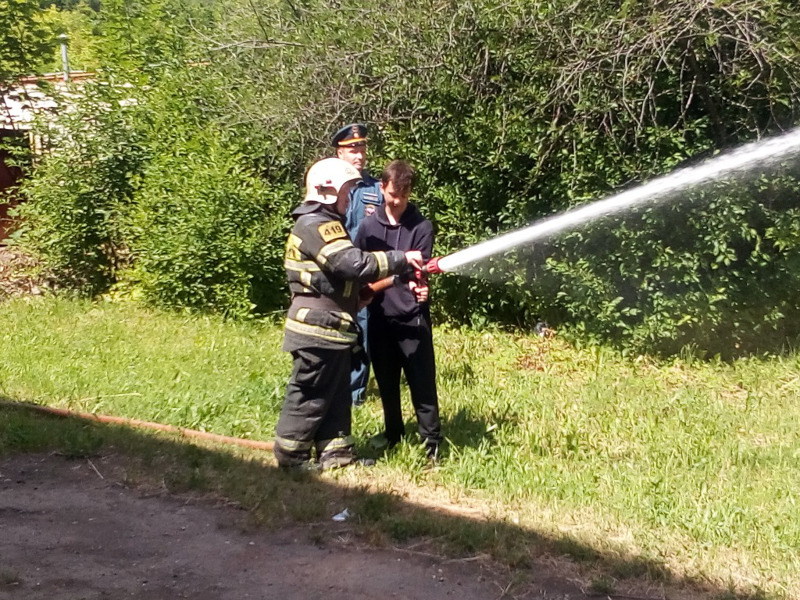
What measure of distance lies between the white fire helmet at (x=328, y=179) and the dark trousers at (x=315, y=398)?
0.90m

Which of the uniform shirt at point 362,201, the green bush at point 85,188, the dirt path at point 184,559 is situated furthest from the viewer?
the green bush at point 85,188

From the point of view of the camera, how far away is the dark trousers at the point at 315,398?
565 cm

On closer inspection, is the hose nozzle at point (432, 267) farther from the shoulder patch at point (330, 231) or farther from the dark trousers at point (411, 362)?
the shoulder patch at point (330, 231)

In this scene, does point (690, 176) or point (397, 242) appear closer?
point (397, 242)

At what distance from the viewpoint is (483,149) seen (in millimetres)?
9031

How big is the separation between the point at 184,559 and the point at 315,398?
1449mm

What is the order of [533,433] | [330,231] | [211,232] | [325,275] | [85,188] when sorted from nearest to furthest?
1. [330,231]
2. [325,275]
3. [533,433]
4. [211,232]
5. [85,188]

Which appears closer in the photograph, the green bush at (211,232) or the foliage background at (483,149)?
the foliage background at (483,149)

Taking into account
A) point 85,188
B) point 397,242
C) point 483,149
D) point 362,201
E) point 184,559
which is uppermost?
point 483,149

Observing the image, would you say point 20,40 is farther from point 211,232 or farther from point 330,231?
point 330,231

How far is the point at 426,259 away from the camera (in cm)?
582

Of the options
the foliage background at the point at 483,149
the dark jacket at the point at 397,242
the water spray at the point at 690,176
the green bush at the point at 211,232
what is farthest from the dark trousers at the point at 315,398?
the green bush at the point at 211,232

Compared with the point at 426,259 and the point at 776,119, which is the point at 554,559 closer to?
the point at 426,259

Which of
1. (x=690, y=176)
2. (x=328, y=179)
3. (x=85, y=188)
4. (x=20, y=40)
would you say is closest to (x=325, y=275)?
(x=328, y=179)
